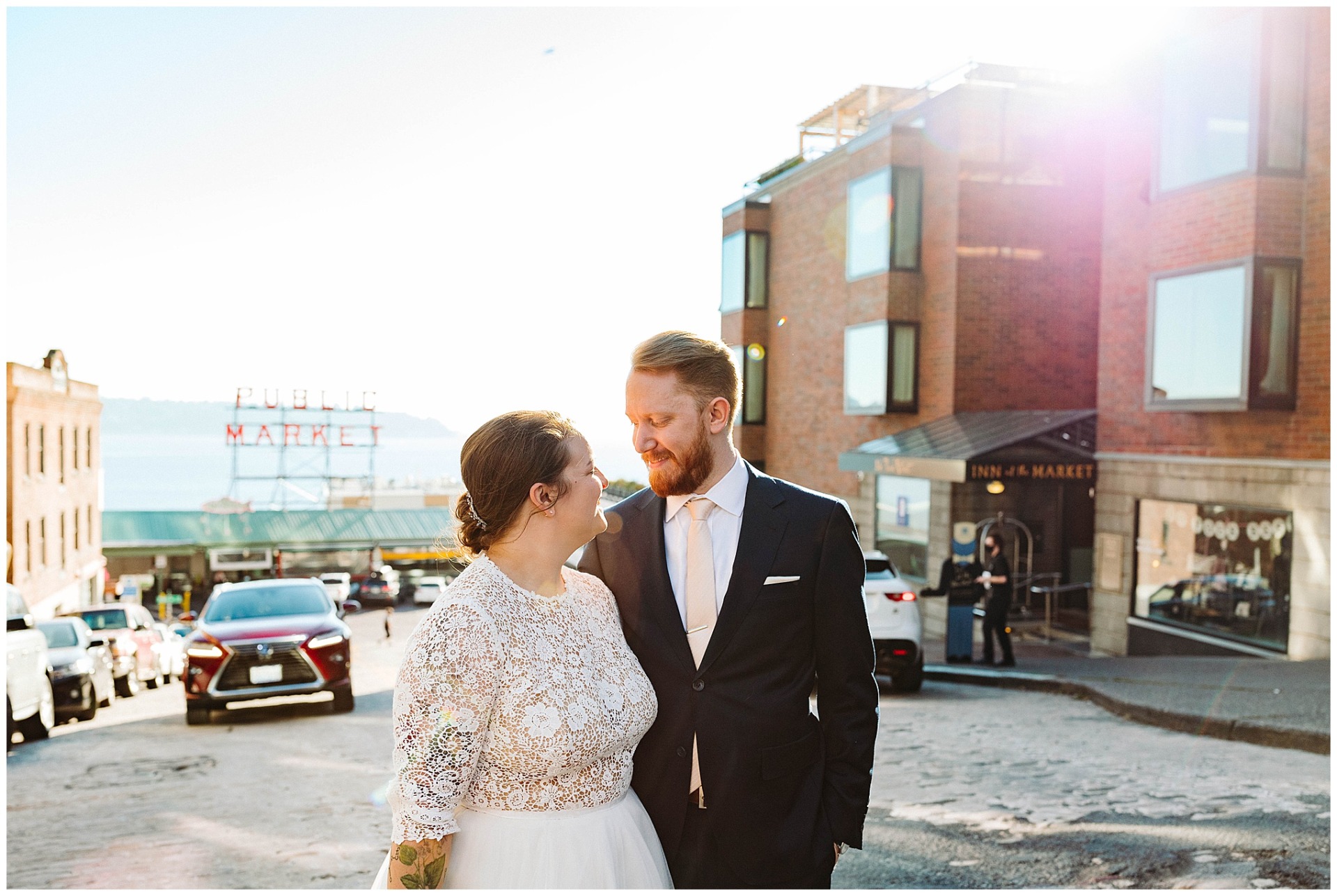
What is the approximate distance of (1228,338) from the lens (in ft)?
46.0

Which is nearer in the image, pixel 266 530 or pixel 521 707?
pixel 521 707

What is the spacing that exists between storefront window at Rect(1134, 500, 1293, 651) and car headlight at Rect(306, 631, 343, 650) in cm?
1169

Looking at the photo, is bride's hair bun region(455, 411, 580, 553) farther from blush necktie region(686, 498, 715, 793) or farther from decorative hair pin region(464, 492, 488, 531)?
blush necktie region(686, 498, 715, 793)

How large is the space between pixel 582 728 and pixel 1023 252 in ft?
66.7

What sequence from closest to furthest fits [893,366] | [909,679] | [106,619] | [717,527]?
[717,527] < [909,679] < [106,619] < [893,366]

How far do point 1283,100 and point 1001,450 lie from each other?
657 centimetres

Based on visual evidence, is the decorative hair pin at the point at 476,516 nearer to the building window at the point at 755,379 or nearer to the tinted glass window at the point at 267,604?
the tinted glass window at the point at 267,604

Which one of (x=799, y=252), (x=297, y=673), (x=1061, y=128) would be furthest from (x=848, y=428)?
(x=297, y=673)

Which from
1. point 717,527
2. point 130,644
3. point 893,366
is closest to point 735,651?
point 717,527

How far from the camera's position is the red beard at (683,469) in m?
3.19

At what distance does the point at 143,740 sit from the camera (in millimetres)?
9844

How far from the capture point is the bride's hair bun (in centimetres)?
279

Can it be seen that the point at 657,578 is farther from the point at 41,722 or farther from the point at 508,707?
the point at 41,722

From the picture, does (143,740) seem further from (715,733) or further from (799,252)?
(799,252)
